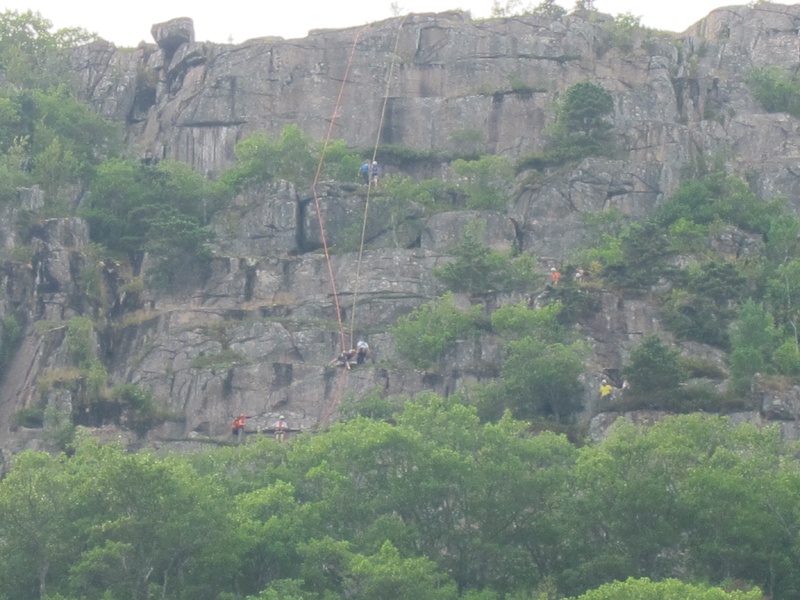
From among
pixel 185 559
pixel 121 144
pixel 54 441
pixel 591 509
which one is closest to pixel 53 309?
pixel 54 441

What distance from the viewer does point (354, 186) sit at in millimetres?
89125

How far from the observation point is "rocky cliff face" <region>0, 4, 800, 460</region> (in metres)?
80.1

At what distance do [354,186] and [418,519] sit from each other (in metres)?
23.9

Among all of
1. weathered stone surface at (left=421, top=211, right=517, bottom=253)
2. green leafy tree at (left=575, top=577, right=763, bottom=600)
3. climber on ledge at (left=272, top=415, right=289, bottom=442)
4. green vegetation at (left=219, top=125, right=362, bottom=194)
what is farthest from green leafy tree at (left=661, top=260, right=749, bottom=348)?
green leafy tree at (left=575, top=577, right=763, bottom=600)

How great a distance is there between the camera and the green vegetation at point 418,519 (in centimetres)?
6475

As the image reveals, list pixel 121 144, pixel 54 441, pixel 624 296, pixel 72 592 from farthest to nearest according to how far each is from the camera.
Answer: pixel 121 144 → pixel 624 296 → pixel 54 441 → pixel 72 592

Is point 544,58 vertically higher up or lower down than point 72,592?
higher up

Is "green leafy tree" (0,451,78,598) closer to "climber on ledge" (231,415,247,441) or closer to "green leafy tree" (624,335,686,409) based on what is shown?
"climber on ledge" (231,415,247,441)

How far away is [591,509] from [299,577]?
8.72 m

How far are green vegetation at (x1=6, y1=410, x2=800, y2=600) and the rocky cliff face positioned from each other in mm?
9183

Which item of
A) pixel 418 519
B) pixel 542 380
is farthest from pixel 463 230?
pixel 418 519

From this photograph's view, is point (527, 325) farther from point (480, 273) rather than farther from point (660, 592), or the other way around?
point (660, 592)

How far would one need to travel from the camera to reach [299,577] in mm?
65250

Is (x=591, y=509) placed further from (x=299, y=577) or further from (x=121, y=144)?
(x=121, y=144)
